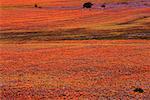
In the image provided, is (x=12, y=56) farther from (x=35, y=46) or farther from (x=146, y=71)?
(x=146, y=71)

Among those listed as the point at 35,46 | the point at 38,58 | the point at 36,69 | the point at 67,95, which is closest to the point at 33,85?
the point at 67,95

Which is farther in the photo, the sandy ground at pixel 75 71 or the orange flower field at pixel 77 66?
the orange flower field at pixel 77 66

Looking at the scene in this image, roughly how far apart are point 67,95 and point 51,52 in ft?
66.2

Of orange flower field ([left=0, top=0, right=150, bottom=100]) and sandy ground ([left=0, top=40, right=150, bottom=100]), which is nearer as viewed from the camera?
sandy ground ([left=0, top=40, right=150, bottom=100])

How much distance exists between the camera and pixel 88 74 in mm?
31250

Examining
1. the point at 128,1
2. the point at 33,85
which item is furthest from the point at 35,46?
the point at 128,1

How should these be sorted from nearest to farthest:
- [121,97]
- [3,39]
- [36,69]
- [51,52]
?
[121,97]
[36,69]
[51,52]
[3,39]

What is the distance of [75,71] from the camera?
107 feet

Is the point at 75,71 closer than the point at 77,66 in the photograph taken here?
Yes

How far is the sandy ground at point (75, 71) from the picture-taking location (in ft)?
82.0

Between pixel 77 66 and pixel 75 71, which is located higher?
pixel 75 71

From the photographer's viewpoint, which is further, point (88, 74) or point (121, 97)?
point (88, 74)

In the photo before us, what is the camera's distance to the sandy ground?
2500 cm

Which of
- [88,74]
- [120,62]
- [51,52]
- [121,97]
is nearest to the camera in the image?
[121,97]
